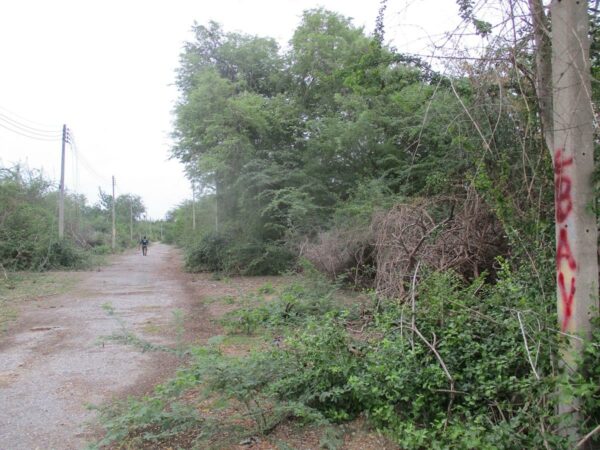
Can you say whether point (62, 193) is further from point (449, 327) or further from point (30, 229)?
point (449, 327)

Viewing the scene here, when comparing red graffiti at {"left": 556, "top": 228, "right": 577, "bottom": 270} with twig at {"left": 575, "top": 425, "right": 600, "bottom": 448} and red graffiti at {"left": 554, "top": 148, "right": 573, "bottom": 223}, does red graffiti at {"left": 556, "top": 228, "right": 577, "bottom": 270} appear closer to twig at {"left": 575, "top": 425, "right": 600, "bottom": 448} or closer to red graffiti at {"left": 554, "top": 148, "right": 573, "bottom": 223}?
red graffiti at {"left": 554, "top": 148, "right": 573, "bottom": 223}

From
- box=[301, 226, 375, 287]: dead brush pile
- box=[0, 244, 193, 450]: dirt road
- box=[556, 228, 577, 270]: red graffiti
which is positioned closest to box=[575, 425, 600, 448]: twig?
box=[556, 228, 577, 270]: red graffiti

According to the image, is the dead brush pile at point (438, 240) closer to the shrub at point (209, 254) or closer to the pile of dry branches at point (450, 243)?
the pile of dry branches at point (450, 243)

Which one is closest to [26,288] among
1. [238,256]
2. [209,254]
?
[209,254]

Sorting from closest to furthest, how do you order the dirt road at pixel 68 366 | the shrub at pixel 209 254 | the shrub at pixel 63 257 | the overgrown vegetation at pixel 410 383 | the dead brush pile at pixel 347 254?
the overgrown vegetation at pixel 410 383 < the dirt road at pixel 68 366 < the dead brush pile at pixel 347 254 < the shrub at pixel 209 254 < the shrub at pixel 63 257

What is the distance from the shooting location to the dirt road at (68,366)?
4.27 m

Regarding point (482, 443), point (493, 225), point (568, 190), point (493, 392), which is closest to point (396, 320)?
point (493, 392)

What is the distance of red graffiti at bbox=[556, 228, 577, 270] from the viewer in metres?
3.18

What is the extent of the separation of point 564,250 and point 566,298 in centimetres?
34

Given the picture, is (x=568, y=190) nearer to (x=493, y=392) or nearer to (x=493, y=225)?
(x=493, y=392)

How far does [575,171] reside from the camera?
3162 millimetres

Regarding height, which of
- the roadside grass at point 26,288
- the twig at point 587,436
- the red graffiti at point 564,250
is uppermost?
the red graffiti at point 564,250

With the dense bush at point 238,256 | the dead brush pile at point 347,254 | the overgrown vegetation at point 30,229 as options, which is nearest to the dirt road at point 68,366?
the dead brush pile at point 347,254

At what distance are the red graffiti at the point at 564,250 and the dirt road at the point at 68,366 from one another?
415cm
